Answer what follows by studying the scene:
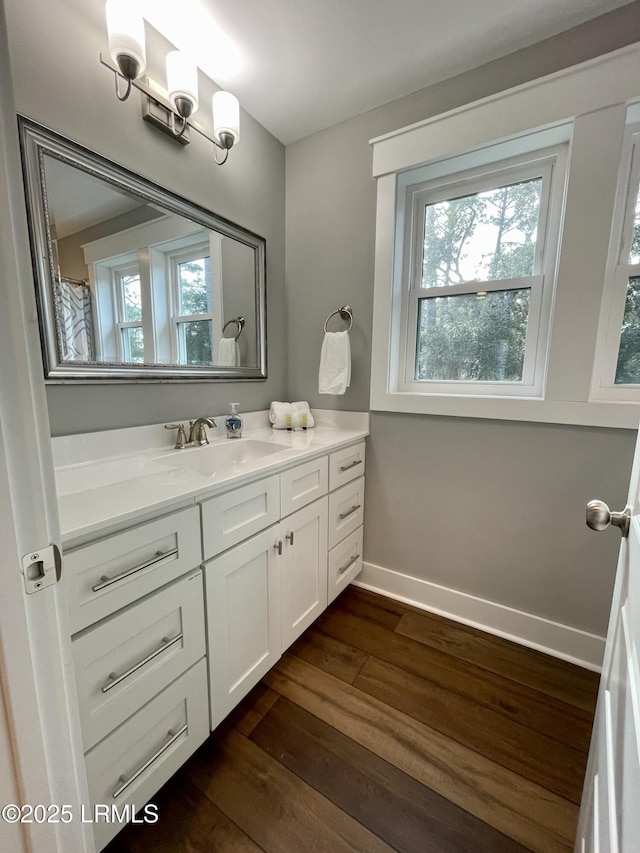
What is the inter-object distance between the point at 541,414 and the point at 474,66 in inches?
55.7

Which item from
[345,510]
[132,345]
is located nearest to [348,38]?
[132,345]

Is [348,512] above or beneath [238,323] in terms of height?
beneath

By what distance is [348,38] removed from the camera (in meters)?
1.24

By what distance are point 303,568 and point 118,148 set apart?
5.34 feet

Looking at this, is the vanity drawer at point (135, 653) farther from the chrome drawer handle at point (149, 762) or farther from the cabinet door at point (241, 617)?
the chrome drawer handle at point (149, 762)

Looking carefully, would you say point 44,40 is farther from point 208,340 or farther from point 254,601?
point 254,601

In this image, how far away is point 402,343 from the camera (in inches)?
67.9

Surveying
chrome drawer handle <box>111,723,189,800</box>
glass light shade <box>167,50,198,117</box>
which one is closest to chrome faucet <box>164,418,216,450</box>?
chrome drawer handle <box>111,723,189,800</box>

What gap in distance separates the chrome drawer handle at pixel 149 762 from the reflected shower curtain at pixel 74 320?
111cm

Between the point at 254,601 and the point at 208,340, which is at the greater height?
the point at 208,340

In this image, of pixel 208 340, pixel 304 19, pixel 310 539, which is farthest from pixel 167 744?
pixel 304 19

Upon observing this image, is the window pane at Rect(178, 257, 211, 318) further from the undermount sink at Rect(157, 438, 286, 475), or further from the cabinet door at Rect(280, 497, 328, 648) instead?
the cabinet door at Rect(280, 497, 328, 648)

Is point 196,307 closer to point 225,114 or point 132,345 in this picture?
point 132,345

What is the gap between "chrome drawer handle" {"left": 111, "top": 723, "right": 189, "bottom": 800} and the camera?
2.55ft
